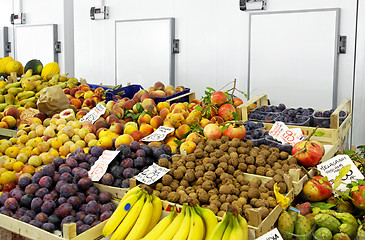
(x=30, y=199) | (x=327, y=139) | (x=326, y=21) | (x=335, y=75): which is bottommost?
(x=30, y=199)

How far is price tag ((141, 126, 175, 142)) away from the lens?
7.86 ft

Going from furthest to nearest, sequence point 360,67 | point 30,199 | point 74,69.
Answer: point 74,69 → point 360,67 → point 30,199

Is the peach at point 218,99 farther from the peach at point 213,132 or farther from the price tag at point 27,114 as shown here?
the price tag at point 27,114

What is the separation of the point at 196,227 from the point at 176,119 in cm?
125

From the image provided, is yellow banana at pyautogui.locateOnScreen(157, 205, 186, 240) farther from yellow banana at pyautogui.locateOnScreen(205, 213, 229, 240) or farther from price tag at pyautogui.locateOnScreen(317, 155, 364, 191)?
price tag at pyautogui.locateOnScreen(317, 155, 364, 191)

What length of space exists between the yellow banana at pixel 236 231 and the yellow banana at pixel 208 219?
12cm

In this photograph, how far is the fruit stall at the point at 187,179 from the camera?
154cm

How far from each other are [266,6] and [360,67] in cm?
119

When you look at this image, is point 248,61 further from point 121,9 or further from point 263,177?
point 263,177

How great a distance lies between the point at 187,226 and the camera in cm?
142

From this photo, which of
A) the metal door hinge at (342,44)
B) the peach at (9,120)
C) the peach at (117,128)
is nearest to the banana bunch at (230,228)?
the peach at (117,128)

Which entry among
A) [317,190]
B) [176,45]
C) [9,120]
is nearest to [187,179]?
[317,190]

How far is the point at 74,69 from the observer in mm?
6238

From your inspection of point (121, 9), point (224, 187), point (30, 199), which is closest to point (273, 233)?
point (224, 187)
